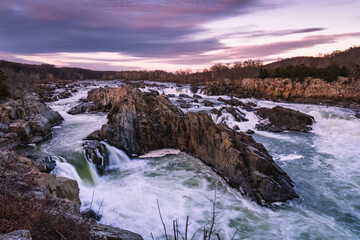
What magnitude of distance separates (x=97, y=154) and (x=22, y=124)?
791 centimetres

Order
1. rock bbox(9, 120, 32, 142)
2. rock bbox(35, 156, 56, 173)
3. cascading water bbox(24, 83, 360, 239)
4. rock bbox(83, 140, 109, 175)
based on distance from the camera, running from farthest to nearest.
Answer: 1. rock bbox(9, 120, 32, 142)
2. rock bbox(83, 140, 109, 175)
3. rock bbox(35, 156, 56, 173)
4. cascading water bbox(24, 83, 360, 239)

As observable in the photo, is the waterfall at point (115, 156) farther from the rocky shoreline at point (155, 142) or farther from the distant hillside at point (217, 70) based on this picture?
the distant hillside at point (217, 70)

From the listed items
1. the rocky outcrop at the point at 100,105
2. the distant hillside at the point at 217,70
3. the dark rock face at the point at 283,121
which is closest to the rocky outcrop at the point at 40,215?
the rocky outcrop at the point at 100,105

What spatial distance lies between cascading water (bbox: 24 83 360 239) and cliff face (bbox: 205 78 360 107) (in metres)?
26.0

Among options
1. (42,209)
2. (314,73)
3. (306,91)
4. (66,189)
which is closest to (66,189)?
(66,189)

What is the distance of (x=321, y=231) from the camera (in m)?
9.66

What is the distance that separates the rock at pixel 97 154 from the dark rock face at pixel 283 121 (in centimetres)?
1865

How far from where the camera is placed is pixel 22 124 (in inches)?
697

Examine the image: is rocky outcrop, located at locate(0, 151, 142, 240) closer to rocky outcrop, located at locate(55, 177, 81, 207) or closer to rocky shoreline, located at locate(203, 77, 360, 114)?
rocky outcrop, located at locate(55, 177, 81, 207)

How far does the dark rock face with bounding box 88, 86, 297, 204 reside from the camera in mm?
12086

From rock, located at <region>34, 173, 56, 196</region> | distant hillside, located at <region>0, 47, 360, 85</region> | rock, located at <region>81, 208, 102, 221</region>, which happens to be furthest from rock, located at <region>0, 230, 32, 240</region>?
distant hillside, located at <region>0, 47, 360, 85</region>

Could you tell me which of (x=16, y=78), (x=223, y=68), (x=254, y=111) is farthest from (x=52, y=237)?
(x=223, y=68)

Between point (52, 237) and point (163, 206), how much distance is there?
6.81 meters

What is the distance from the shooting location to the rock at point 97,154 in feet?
48.7
